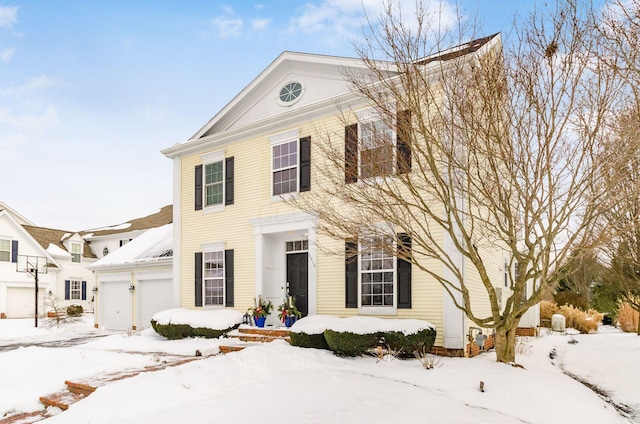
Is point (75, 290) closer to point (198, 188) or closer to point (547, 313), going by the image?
point (198, 188)

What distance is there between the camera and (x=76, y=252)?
33.8 m

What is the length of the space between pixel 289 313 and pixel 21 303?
81.5ft

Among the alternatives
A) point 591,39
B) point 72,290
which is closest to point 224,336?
point 591,39

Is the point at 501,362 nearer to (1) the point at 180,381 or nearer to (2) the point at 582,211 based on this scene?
(2) the point at 582,211

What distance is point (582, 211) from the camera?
8766 millimetres

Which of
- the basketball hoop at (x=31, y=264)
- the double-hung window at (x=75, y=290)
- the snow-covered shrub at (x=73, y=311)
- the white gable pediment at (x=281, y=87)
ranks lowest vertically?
the snow-covered shrub at (x=73, y=311)

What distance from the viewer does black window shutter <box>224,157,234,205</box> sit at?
14008mm

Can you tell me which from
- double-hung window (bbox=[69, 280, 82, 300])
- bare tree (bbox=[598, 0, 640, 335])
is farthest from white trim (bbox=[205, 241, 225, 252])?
double-hung window (bbox=[69, 280, 82, 300])

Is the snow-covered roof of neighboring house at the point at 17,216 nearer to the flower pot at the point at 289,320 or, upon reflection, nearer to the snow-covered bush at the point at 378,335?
the flower pot at the point at 289,320

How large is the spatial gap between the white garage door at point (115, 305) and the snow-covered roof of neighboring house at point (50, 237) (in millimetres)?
15285

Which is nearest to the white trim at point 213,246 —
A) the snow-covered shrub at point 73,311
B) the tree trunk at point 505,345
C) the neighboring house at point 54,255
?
the tree trunk at point 505,345

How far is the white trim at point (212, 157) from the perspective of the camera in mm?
14430

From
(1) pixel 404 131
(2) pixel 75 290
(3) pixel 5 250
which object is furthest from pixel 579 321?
(3) pixel 5 250

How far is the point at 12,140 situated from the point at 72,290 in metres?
12.8
